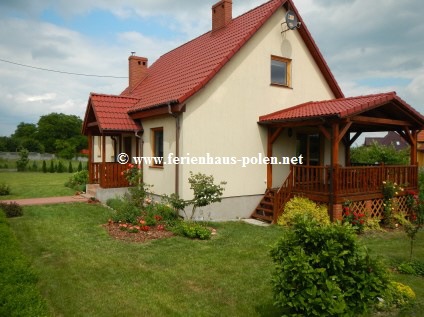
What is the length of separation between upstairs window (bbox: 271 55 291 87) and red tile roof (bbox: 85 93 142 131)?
218 inches

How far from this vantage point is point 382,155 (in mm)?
17062

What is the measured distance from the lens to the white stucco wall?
10359 mm

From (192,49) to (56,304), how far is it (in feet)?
40.1

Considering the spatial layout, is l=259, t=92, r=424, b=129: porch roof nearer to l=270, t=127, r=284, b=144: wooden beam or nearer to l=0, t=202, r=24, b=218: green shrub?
l=270, t=127, r=284, b=144: wooden beam

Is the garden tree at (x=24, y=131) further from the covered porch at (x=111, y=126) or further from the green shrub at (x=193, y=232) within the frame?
the green shrub at (x=193, y=232)

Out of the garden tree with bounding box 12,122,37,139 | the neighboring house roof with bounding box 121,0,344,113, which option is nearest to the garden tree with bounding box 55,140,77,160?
the garden tree with bounding box 12,122,37,139

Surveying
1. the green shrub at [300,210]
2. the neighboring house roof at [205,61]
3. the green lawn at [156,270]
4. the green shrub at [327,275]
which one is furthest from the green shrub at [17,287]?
the green shrub at [300,210]

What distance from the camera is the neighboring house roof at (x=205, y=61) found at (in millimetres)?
10594

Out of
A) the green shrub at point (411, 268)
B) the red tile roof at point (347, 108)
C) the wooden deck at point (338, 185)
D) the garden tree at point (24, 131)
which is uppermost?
the garden tree at point (24, 131)

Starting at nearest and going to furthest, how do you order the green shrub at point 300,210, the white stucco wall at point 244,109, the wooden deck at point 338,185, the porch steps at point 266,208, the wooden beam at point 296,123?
the green shrub at point 300,210 < the wooden deck at point 338,185 < the wooden beam at point 296,123 < the white stucco wall at point 244,109 < the porch steps at point 266,208

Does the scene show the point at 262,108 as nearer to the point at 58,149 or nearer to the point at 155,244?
the point at 155,244

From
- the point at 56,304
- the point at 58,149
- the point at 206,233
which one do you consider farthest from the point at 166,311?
the point at 58,149

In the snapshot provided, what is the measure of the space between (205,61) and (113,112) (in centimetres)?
423

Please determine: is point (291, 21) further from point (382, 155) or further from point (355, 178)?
point (382, 155)
